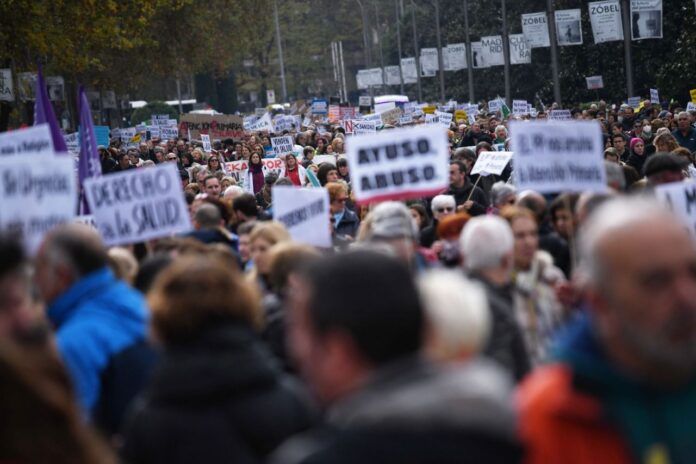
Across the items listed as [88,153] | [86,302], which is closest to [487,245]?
[86,302]

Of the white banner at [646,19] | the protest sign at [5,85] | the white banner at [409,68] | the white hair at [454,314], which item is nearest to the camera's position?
the white hair at [454,314]

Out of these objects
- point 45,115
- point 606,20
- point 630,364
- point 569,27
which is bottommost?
point 630,364

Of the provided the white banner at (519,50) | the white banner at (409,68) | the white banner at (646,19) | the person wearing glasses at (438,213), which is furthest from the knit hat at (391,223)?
the white banner at (409,68)

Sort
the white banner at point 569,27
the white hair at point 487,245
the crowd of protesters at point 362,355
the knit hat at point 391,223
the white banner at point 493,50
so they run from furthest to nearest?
the white banner at point 493,50, the white banner at point 569,27, the knit hat at point 391,223, the white hair at point 487,245, the crowd of protesters at point 362,355

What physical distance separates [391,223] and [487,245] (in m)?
1.28

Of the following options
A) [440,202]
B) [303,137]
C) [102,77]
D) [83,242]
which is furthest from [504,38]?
[83,242]

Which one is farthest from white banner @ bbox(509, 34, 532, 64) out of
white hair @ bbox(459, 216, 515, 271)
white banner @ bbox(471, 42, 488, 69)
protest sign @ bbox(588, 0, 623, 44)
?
white hair @ bbox(459, 216, 515, 271)

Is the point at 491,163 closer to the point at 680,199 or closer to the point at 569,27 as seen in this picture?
the point at 680,199

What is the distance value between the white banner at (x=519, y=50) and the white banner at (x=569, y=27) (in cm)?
534

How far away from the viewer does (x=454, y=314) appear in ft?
13.1

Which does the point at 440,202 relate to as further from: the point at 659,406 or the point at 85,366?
the point at 659,406

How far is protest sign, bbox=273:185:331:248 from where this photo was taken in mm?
9328

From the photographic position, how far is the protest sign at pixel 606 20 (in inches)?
1583

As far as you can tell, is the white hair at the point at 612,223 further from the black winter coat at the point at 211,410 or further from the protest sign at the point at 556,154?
the protest sign at the point at 556,154
